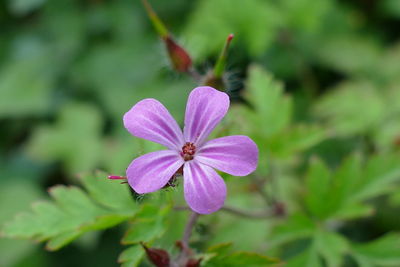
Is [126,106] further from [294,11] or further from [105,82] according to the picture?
[294,11]

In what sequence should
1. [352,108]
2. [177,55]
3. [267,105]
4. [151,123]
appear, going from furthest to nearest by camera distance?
[352,108], [267,105], [177,55], [151,123]

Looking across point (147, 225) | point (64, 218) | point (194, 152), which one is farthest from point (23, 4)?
point (194, 152)

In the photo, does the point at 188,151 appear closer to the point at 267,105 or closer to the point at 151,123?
the point at 151,123

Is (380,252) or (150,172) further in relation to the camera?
(380,252)

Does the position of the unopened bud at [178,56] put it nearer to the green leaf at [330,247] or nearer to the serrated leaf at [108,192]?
the serrated leaf at [108,192]

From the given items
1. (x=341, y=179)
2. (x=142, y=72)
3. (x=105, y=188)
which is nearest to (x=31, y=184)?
(x=142, y=72)
